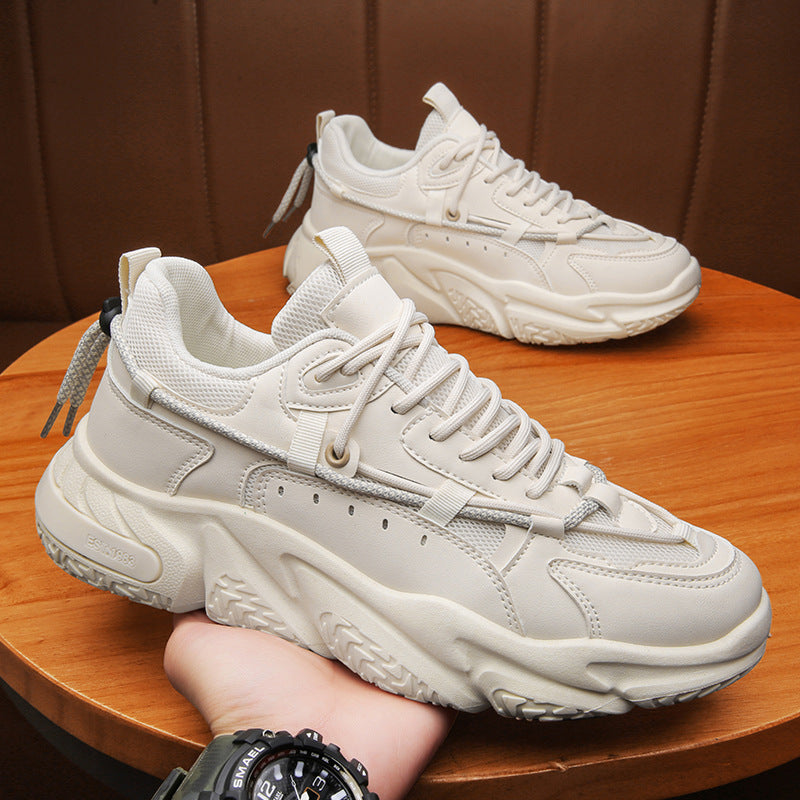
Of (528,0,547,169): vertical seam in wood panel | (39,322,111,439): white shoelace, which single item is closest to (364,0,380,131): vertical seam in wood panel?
(528,0,547,169): vertical seam in wood panel

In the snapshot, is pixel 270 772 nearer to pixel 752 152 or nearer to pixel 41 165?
pixel 41 165

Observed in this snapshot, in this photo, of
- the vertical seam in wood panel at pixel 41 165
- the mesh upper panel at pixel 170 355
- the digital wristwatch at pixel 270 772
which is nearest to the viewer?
the digital wristwatch at pixel 270 772

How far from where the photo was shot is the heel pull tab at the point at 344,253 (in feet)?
1.63

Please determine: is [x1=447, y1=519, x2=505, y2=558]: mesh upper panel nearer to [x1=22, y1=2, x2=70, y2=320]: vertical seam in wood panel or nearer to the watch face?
the watch face

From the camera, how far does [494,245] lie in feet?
3.19

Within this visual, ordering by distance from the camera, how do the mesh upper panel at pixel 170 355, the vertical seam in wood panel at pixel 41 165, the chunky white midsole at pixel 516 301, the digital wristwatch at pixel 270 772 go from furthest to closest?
the vertical seam in wood panel at pixel 41 165 → the chunky white midsole at pixel 516 301 → the mesh upper panel at pixel 170 355 → the digital wristwatch at pixel 270 772

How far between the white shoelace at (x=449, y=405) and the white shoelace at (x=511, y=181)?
52 centimetres

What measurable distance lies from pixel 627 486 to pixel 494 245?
0.38 meters

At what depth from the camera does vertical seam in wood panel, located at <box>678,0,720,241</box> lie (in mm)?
1417

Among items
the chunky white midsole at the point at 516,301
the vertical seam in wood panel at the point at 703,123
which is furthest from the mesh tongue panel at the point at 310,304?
the vertical seam in wood panel at the point at 703,123

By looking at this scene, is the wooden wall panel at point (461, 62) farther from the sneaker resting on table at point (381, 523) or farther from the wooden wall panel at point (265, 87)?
the sneaker resting on table at point (381, 523)

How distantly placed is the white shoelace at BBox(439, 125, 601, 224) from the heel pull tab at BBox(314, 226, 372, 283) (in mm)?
498

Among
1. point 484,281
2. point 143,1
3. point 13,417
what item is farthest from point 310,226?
point 143,1

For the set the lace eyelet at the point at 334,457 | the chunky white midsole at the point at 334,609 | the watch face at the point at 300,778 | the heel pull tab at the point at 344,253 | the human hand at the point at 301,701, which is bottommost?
the human hand at the point at 301,701
